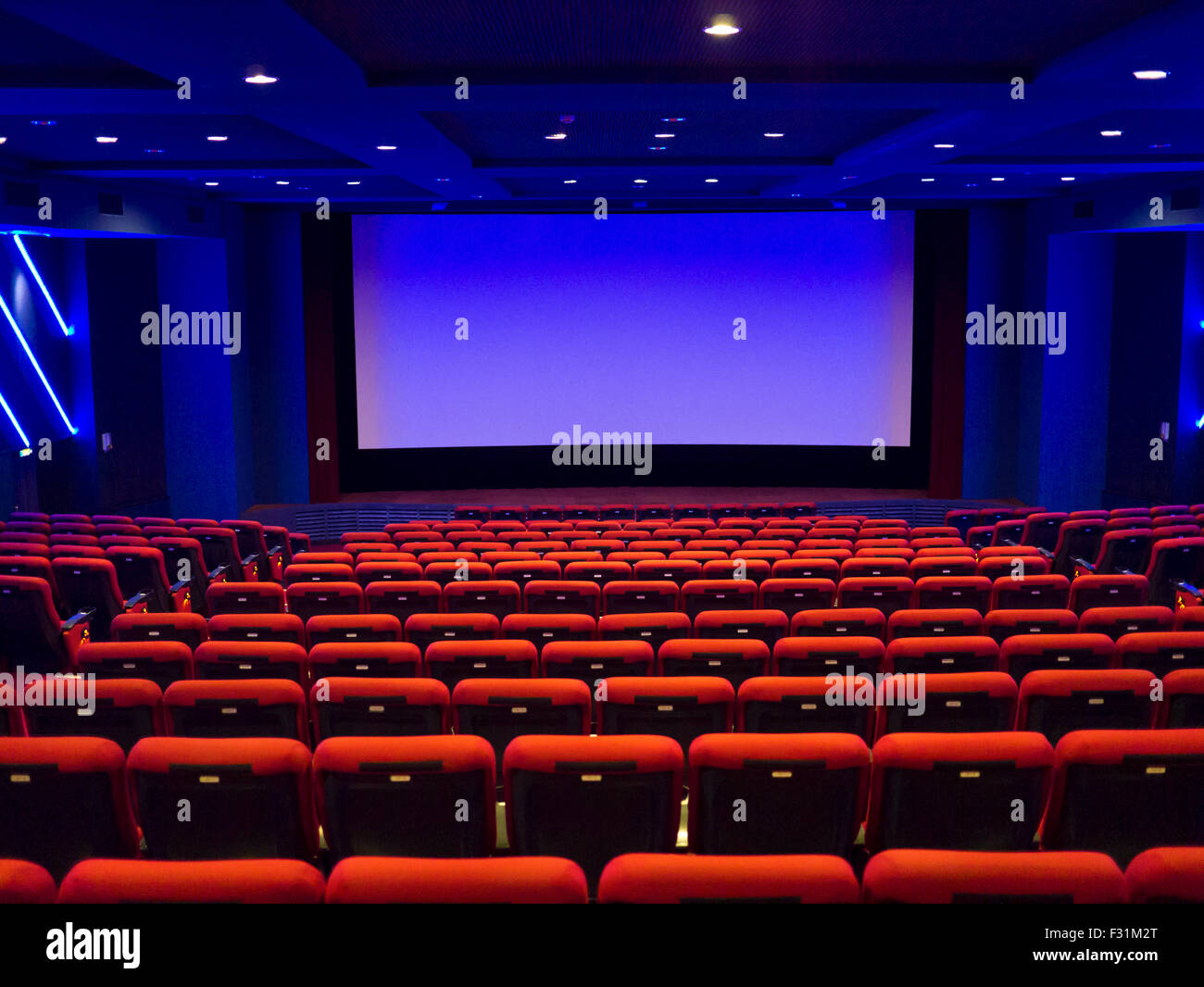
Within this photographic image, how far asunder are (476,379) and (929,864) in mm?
13975

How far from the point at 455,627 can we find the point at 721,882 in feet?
11.0

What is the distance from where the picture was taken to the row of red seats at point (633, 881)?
7.00 feet

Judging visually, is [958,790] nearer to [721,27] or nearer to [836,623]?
[836,623]

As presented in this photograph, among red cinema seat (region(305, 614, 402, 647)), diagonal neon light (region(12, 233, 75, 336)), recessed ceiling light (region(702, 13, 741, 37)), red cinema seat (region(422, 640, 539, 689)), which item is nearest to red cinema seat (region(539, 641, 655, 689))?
red cinema seat (region(422, 640, 539, 689))

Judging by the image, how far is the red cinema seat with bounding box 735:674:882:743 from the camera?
12.8ft

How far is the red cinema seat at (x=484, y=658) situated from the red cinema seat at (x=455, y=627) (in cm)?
66

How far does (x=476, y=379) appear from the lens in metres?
15.8

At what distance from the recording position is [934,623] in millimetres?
5395

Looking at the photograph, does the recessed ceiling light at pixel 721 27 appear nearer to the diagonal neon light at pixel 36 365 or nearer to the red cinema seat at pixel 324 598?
the red cinema seat at pixel 324 598

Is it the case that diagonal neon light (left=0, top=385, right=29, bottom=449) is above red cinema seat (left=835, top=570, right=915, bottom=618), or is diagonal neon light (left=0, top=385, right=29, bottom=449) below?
above

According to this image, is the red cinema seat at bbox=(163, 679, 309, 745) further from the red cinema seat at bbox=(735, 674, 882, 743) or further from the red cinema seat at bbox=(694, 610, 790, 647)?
the red cinema seat at bbox=(694, 610, 790, 647)

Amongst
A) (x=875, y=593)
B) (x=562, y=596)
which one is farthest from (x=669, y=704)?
(x=875, y=593)

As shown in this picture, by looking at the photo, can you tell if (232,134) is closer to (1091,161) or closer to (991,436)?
(1091,161)

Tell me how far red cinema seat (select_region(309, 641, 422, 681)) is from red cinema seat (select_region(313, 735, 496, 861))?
141 cm
